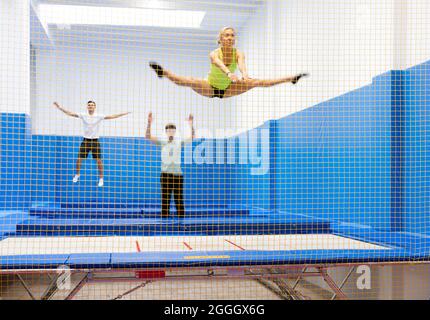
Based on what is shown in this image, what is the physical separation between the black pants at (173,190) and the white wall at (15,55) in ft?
6.72

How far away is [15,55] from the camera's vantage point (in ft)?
19.1

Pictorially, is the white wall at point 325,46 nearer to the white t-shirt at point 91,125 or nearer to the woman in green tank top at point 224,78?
the woman in green tank top at point 224,78

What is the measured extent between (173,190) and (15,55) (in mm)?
2651

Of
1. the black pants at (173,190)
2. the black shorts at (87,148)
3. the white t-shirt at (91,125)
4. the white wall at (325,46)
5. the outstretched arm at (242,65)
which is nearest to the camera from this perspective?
the outstretched arm at (242,65)

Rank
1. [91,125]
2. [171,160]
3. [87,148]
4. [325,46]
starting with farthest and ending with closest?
[87,148], [91,125], [171,160], [325,46]

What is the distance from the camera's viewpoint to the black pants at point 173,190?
4973 mm

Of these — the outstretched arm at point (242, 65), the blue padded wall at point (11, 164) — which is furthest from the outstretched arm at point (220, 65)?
the blue padded wall at point (11, 164)

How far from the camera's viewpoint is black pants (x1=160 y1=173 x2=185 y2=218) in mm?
4973

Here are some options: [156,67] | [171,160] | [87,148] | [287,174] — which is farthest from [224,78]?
[87,148]

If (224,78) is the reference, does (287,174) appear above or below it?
below

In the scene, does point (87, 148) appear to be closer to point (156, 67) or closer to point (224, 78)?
point (224, 78)

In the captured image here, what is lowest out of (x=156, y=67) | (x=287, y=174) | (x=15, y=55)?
(x=287, y=174)
